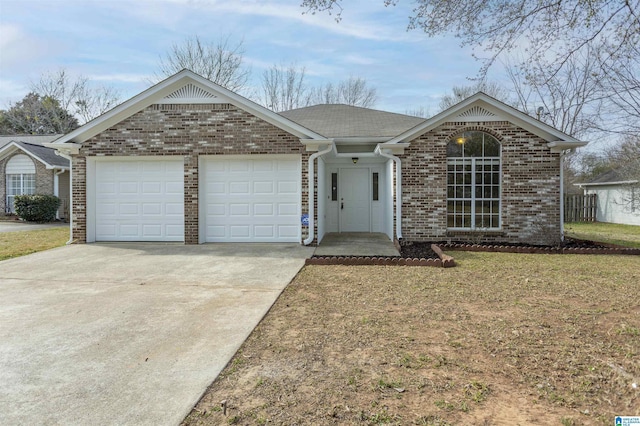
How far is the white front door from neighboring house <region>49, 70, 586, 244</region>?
2527 mm

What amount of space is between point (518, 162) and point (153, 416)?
10925 millimetres

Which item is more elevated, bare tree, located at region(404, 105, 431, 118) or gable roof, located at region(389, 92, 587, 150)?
bare tree, located at region(404, 105, 431, 118)

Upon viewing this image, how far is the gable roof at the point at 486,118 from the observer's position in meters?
10.7

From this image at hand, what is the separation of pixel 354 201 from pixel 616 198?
17087 millimetres

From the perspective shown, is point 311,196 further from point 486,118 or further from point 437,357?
point 437,357

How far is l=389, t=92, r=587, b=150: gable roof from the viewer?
10672 millimetres

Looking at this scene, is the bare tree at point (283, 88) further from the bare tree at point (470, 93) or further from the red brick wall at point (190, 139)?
the red brick wall at point (190, 139)

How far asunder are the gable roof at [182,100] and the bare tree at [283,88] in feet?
67.9

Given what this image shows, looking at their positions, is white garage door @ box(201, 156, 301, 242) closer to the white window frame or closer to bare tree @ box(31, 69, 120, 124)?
the white window frame

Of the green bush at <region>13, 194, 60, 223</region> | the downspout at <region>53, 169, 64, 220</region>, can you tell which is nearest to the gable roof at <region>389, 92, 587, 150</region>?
the green bush at <region>13, 194, 60, 223</region>

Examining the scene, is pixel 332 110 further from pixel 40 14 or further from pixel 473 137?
pixel 40 14

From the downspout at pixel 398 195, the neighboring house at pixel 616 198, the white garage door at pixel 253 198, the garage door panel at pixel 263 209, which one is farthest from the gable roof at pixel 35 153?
the neighboring house at pixel 616 198

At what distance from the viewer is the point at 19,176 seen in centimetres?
2152

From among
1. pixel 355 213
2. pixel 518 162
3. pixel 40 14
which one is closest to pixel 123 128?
pixel 40 14
